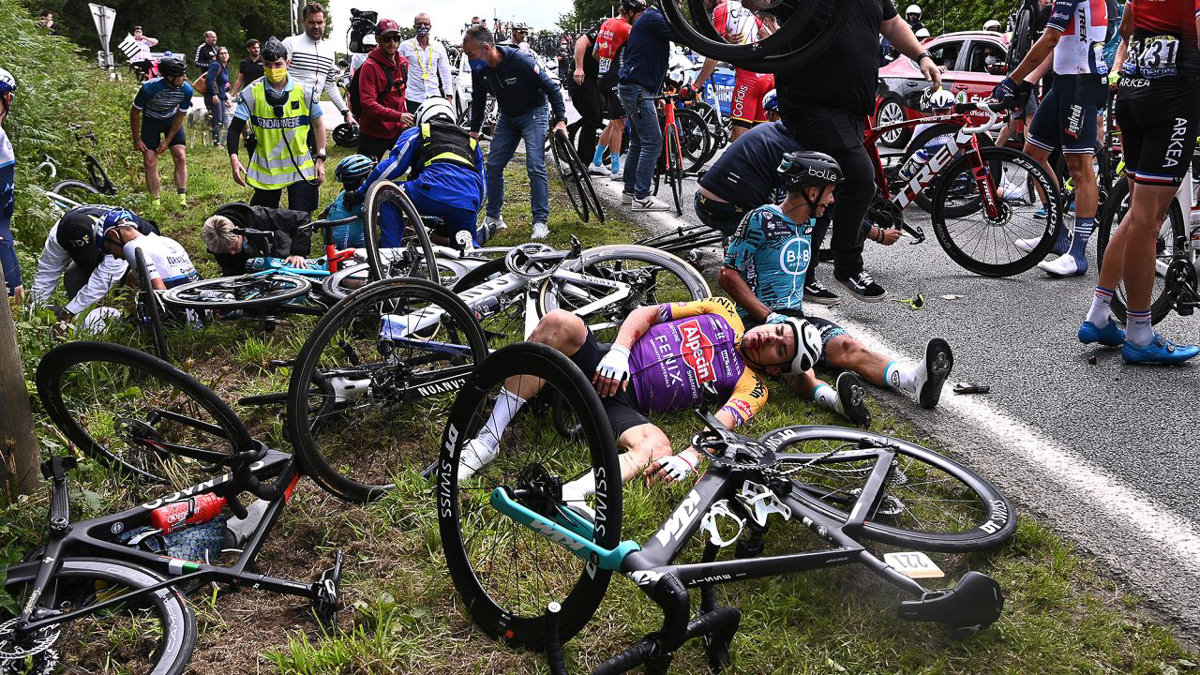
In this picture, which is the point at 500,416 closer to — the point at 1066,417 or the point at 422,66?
the point at 1066,417

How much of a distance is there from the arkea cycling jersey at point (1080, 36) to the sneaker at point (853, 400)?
3699 millimetres

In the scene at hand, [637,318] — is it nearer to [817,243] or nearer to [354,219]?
[817,243]

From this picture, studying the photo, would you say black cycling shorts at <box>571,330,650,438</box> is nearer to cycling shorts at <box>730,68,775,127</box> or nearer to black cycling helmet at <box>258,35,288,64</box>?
black cycling helmet at <box>258,35,288,64</box>

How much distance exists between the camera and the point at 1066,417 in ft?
14.0

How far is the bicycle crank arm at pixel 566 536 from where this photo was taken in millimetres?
2420

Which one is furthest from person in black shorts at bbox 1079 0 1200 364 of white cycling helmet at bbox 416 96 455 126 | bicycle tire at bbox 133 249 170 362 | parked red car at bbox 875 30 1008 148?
parked red car at bbox 875 30 1008 148

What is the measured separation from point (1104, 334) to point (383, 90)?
6.98 meters

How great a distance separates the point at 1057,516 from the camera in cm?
345

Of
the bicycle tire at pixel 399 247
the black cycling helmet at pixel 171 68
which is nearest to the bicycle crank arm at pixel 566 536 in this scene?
the bicycle tire at pixel 399 247

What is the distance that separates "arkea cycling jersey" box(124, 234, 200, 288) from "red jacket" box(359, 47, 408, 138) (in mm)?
3415

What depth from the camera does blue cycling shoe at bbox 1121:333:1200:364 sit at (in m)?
4.75

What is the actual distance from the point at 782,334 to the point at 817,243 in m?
1.92

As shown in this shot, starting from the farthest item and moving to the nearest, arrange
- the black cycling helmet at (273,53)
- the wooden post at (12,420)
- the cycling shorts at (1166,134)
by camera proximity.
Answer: the black cycling helmet at (273,53), the cycling shorts at (1166,134), the wooden post at (12,420)

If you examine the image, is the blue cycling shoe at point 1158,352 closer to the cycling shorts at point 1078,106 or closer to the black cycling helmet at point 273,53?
the cycling shorts at point 1078,106
